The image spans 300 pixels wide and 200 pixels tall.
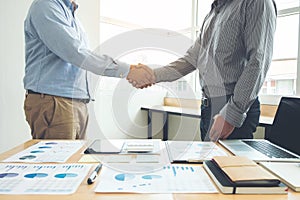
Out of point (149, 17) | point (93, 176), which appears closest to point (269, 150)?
point (93, 176)

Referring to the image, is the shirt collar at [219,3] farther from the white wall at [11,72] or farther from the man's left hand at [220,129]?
the white wall at [11,72]

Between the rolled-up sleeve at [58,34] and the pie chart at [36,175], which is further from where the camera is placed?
the rolled-up sleeve at [58,34]

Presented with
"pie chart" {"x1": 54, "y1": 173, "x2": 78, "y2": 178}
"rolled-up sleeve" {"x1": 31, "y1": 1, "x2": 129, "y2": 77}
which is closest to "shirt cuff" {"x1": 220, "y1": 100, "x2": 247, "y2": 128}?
"pie chart" {"x1": 54, "y1": 173, "x2": 78, "y2": 178}

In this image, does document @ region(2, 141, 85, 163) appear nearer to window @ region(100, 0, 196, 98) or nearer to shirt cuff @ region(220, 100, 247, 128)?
shirt cuff @ region(220, 100, 247, 128)

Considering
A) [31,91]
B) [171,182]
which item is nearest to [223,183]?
[171,182]

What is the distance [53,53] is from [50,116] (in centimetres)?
30

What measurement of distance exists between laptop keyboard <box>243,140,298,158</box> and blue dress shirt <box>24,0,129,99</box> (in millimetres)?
853

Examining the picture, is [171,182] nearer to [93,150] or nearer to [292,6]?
[93,150]

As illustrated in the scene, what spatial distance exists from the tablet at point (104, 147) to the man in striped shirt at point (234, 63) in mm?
417

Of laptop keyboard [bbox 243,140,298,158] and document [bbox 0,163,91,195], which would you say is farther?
laptop keyboard [bbox 243,140,298,158]

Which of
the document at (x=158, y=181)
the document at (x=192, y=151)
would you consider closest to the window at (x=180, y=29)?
the document at (x=192, y=151)

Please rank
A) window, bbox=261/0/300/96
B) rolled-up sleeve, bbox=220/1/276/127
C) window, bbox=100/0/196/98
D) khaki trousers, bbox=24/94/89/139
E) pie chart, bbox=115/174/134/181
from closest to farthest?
pie chart, bbox=115/174/134/181, rolled-up sleeve, bbox=220/1/276/127, khaki trousers, bbox=24/94/89/139, window, bbox=261/0/300/96, window, bbox=100/0/196/98

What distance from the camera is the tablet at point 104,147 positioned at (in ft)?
3.08

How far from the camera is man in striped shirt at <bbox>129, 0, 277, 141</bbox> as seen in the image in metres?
1.06
